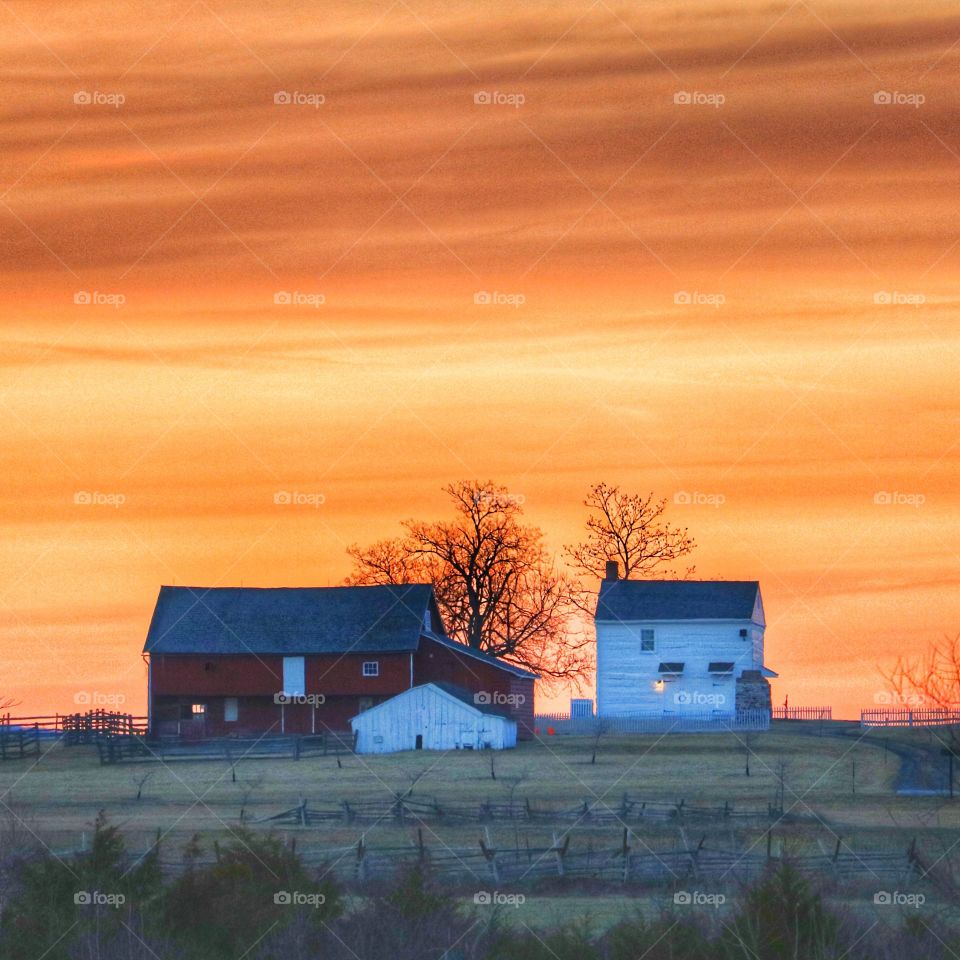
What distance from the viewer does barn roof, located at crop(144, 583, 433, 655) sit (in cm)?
8238

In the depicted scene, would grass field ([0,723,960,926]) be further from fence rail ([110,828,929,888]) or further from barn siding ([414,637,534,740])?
barn siding ([414,637,534,740])

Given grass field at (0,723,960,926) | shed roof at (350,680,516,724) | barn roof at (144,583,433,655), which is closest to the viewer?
grass field at (0,723,960,926)

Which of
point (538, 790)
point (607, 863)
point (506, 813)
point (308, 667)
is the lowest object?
point (607, 863)

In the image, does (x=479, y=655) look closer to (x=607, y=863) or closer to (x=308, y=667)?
(x=308, y=667)

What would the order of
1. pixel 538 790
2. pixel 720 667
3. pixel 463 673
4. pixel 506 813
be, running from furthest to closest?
pixel 720 667 < pixel 463 673 < pixel 538 790 < pixel 506 813

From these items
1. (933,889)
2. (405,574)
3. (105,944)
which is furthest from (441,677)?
(105,944)

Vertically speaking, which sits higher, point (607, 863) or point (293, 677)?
point (293, 677)

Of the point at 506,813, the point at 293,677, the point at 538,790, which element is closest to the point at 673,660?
the point at 293,677

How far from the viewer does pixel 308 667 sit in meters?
82.4

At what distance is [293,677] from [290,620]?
3.35 m

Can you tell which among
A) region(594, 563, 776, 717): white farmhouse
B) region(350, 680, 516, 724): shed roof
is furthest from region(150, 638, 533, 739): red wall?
region(594, 563, 776, 717): white farmhouse

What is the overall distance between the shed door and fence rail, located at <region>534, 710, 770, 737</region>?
12.1 metres

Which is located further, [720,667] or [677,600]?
[677,600]

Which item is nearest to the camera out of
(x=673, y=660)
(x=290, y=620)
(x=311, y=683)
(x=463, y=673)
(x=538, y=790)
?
(x=538, y=790)
